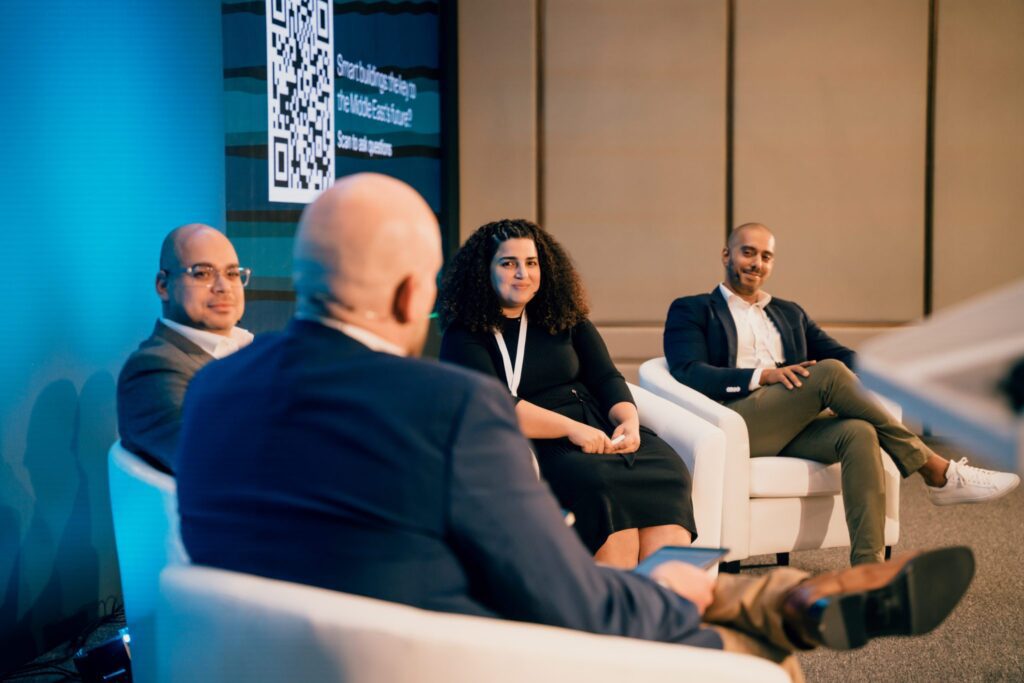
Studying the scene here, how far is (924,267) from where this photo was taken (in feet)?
19.6

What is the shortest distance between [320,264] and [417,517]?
1.28 feet

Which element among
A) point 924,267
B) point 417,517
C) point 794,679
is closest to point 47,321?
→ point 417,517

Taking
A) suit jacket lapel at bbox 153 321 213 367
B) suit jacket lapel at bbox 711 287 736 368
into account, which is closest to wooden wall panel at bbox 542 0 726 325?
suit jacket lapel at bbox 711 287 736 368

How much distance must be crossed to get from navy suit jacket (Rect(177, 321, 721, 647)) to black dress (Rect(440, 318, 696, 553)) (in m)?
1.66

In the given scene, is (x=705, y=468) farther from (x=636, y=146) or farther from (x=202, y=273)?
(x=636, y=146)

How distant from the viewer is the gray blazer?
227 centimetres

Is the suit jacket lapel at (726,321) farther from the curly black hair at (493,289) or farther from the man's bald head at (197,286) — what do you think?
the man's bald head at (197,286)

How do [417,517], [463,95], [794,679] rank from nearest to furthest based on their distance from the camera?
[417,517] < [794,679] < [463,95]

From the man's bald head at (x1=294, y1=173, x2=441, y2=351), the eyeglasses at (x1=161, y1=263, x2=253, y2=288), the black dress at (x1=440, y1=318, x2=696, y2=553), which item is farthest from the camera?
the black dress at (x1=440, y1=318, x2=696, y2=553)

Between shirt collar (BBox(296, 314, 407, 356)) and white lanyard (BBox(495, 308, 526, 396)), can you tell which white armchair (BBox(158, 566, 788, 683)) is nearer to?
shirt collar (BBox(296, 314, 407, 356))

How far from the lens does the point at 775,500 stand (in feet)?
11.6

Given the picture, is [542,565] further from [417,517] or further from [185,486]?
[185,486]

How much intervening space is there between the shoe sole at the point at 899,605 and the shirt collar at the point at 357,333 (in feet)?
2.55

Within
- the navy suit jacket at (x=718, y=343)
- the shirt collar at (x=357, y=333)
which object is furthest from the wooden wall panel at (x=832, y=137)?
the shirt collar at (x=357, y=333)
